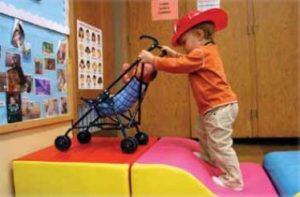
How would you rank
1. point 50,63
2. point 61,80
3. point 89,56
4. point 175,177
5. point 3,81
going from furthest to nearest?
point 89,56
point 61,80
point 50,63
point 3,81
point 175,177

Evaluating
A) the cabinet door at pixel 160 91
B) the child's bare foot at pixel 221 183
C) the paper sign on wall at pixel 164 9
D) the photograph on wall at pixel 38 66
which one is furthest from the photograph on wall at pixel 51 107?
the paper sign on wall at pixel 164 9

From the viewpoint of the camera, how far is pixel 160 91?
8.46ft

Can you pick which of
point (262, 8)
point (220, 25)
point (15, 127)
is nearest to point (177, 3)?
point (262, 8)

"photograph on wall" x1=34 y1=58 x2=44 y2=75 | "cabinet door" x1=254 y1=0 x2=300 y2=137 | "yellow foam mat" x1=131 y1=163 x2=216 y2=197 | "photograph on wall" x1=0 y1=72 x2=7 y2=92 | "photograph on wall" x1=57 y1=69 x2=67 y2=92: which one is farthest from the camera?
"cabinet door" x1=254 y1=0 x2=300 y2=137

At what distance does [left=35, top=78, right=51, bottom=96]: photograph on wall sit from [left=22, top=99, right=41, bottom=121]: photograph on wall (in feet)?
0.18

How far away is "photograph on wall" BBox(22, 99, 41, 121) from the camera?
133 cm

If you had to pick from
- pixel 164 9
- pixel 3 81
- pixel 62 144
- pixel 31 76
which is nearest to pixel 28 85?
pixel 31 76

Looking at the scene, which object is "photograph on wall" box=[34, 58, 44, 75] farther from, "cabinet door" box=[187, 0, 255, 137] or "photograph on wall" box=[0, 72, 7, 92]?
"cabinet door" box=[187, 0, 255, 137]

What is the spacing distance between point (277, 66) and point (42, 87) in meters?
1.68

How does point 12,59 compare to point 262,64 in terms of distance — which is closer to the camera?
point 12,59

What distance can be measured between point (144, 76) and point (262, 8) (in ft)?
4.73

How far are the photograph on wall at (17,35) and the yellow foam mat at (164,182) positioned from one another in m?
0.65

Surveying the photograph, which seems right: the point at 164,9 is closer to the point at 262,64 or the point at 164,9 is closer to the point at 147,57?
the point at 262,64

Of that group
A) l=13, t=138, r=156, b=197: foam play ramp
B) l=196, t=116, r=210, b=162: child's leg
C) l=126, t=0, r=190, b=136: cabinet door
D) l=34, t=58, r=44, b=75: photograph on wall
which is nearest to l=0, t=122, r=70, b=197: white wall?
l=13, t=138, r=156, b=197: foam play ramp
